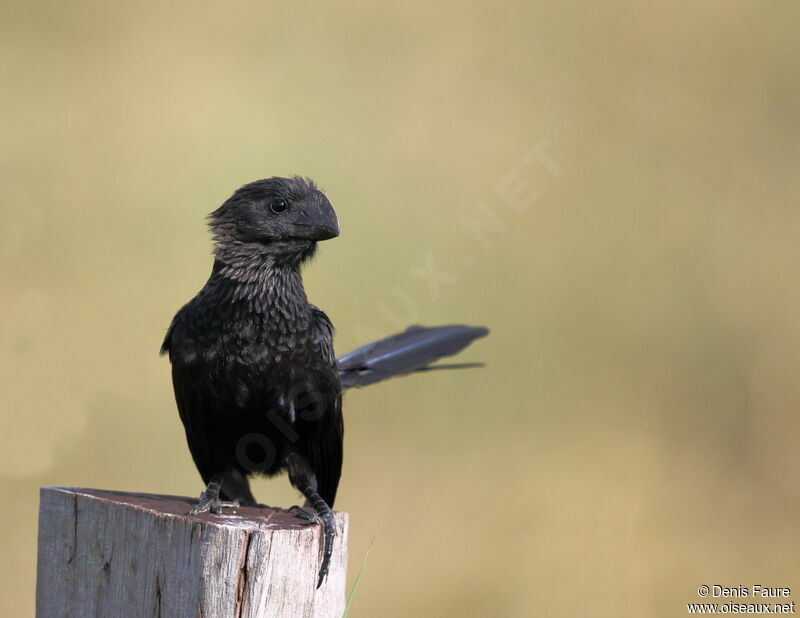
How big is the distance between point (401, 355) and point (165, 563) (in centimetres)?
204

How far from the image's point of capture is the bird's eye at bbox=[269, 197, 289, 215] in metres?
3.58

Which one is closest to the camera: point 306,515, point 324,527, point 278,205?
point 324,527

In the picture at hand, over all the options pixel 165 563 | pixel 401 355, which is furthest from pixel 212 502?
pixel 401 355

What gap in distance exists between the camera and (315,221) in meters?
3.53

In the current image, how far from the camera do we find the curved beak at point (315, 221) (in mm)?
3531

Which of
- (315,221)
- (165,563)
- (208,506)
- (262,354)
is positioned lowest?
(165,563)

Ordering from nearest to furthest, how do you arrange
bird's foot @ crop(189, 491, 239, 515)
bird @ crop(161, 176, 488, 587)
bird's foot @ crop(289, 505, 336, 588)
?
bird's foot @ crop(289, 505, 336, 588) < bird's foot @ crop(189, 491, 239, 515) < bird @ crop(161, 176, 488, 587)

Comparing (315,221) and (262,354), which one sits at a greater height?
(315,221)

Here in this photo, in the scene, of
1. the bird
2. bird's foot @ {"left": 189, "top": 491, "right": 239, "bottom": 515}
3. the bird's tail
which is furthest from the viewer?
the bird's tail

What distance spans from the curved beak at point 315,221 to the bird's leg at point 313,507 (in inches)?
34.7

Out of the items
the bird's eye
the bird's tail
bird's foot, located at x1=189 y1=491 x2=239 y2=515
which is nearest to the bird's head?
the bird's eye

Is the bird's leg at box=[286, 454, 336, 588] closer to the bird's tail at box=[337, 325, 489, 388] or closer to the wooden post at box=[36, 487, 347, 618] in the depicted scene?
the wooden post at box=[36, 487, 347, 618]

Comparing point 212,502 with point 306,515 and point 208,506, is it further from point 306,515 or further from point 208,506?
point 306,515

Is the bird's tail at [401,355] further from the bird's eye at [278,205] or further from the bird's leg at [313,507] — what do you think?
the bird's eye at [278,205]
